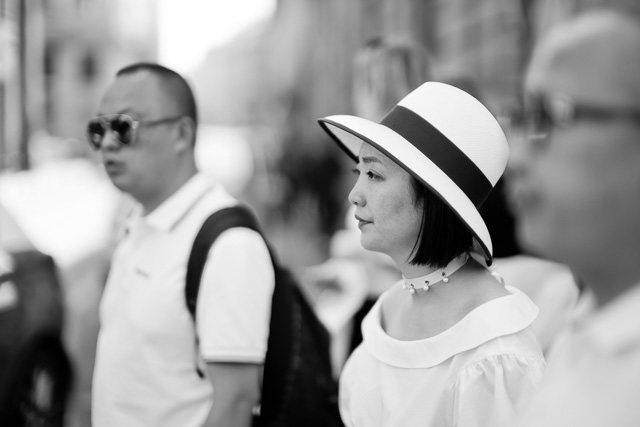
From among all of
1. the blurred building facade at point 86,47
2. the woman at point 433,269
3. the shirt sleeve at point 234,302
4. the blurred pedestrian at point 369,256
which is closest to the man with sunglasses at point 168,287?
the shirt sleeve at point 234,302

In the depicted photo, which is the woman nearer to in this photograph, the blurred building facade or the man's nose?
the man's nose

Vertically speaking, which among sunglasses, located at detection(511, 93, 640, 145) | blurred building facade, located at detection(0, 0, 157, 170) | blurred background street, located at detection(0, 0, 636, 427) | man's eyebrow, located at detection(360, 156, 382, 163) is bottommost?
blurred building facade, located at detection(0, 0, 157, 170)

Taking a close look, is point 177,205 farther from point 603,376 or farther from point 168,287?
point 603,376

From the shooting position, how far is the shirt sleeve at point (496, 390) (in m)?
2.13

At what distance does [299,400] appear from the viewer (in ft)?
9.89

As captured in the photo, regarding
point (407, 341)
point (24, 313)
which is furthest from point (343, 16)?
point (407, 341)

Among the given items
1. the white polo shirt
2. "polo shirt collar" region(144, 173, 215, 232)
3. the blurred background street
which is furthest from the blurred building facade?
the white polo shirt

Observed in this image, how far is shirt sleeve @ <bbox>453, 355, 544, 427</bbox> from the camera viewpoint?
213cm

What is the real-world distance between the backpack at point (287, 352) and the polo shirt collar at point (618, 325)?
5.64ft

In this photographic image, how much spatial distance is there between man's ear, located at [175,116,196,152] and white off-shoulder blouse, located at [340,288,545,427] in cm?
130

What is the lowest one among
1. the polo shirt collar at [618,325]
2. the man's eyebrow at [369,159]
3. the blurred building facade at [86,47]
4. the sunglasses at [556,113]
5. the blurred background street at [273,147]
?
the blurred building facade at [86,47]

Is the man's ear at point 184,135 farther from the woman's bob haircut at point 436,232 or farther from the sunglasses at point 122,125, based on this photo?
the woman's bob haircut at point 436,232

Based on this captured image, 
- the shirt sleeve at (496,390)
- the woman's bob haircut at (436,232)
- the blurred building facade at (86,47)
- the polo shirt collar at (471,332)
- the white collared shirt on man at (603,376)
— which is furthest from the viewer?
the blurred building facade at (86,47)

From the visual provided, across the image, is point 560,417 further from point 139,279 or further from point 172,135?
point 172,135
